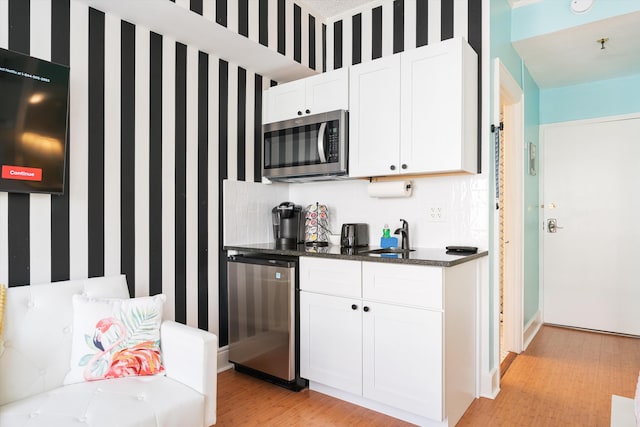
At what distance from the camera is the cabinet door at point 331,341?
7.71 ft

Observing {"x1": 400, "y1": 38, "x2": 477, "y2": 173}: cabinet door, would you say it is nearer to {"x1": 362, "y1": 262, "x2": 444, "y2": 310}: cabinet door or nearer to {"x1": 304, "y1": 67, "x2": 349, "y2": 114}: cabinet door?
{"x1": 304, "y1": 67, "x2": 349, "y2": 114}: cabinet door

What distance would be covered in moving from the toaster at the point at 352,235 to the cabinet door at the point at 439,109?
60cm

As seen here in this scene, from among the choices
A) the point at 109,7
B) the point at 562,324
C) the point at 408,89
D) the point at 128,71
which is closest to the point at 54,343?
the point at 128,71

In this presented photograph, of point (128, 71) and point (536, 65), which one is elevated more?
point (536, 65)

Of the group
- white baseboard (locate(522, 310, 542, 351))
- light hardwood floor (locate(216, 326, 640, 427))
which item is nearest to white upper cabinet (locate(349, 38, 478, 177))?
light hardwood floor (locate(216, 326, 640, 427))

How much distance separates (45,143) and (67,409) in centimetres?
123

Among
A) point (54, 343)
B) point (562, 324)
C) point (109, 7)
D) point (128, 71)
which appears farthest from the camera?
point (562, 324)

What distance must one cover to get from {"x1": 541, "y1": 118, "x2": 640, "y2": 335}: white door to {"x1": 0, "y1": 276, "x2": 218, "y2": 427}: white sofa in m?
3.82

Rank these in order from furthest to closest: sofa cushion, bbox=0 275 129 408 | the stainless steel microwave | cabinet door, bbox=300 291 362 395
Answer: the stainless steel microwave, cabinet door, bbox=300 291 362 395, sofa cushion, bbox=0 275 129 408

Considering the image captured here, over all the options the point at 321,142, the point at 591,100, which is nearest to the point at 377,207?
the point at 321,142

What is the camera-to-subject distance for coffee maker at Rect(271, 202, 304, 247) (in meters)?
3.13

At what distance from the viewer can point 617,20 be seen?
107 inches

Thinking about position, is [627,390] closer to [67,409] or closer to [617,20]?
[617,20]

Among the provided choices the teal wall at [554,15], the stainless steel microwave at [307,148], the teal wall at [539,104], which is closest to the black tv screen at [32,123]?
the stainless steel microwave at [307,148]
